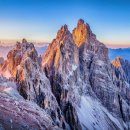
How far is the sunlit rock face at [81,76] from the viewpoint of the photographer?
12844 cm

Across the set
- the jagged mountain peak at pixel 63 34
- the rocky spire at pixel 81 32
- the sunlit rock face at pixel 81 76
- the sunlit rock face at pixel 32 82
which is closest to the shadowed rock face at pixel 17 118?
the sunlit rock face at pixel 32 82

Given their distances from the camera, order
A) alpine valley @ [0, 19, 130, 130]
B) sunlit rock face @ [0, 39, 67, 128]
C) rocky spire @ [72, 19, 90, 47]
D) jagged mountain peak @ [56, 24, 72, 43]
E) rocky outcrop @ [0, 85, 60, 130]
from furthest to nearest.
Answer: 1. rocky spire @ [72, 19, 90, 47]
2. jagged mountain peak @ [56, 24, 72, 43]
3. sunlit rock face @ [0, 39, 67, 128]
4. alpine valley @ [0, 19, 130, 130]
5. rocky outcrop @ [0, 85, 60, 130]

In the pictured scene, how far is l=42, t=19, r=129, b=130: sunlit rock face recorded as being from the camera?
128438 millimetres

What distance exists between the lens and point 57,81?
128125 mm

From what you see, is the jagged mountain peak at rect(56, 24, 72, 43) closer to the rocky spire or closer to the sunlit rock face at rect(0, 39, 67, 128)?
the rocky spire

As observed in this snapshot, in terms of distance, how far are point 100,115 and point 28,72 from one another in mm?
78426

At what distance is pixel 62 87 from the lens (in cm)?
12862

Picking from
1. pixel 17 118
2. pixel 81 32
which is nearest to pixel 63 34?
pixel 81 32

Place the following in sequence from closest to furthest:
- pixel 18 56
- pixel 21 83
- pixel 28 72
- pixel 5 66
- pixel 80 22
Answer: pixel 21 83 < pixel 28 72 < pixel 18 56 < pixel 5 66 < pixel 80 22

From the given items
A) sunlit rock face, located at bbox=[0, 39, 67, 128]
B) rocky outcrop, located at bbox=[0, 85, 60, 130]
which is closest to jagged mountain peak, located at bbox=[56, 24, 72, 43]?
sunlit rock face, located at bbox=[0, 39, 67, 128]

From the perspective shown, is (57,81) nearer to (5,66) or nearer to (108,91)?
(5,66)

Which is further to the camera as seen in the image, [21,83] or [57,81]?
[57,81]

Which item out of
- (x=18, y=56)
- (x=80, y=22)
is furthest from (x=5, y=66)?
(x=80, y=22)

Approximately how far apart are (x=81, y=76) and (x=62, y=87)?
1745 inches
